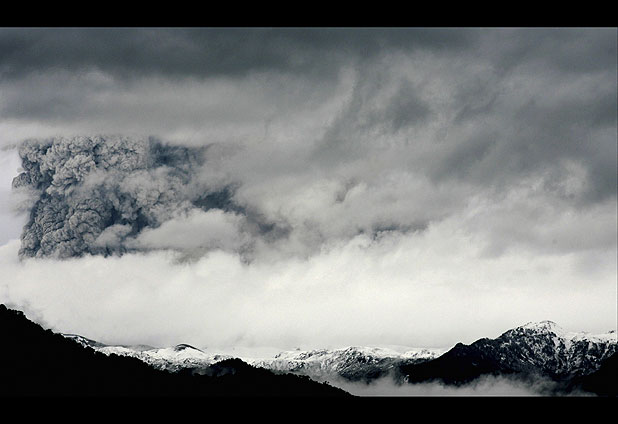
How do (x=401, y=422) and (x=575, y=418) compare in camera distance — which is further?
(x=401, y=422)

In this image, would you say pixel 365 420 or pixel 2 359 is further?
pixel 2 359

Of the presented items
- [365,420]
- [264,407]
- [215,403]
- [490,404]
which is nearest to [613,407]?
[490,404]

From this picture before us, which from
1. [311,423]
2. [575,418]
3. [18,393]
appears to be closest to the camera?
[575,418]

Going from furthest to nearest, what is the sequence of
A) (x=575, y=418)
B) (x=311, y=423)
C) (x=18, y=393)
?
(x=18, y=393) → (x=311, y=423) → (x=575, y=418)

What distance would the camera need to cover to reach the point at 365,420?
29.0m

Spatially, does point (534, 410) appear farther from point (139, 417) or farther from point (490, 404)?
point (139, 417)

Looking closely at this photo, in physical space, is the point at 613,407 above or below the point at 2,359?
below

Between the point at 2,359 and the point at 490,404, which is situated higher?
the point at 2,359

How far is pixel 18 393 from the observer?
186000 millimetres

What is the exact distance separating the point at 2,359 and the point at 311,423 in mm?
190194

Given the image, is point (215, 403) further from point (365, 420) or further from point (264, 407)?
point (365, 420)

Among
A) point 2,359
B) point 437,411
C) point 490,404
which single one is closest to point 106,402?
point 437,411

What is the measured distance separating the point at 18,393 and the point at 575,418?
183 meters

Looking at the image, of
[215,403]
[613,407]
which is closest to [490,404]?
[613,407]
